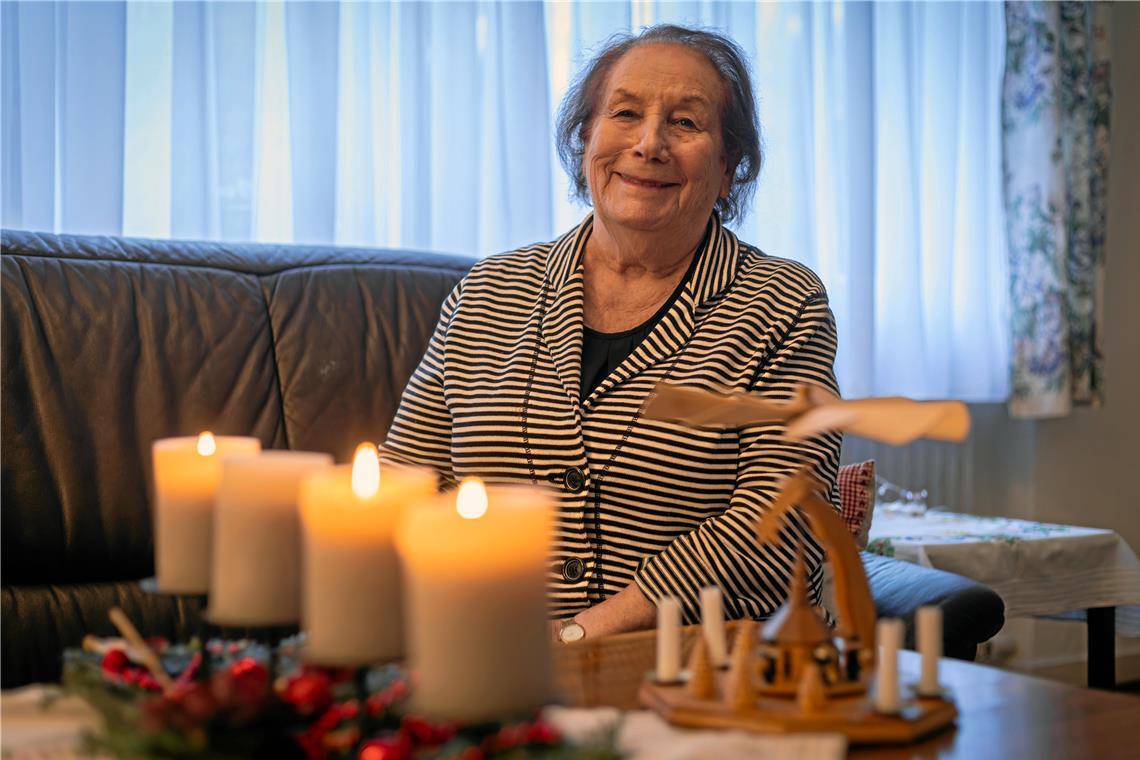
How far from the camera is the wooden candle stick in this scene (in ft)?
2.32

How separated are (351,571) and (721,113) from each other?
117 centimetres

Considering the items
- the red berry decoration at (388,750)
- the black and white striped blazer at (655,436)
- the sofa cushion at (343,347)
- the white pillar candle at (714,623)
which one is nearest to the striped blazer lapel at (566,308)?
the black and white striped blazer at (655,436)

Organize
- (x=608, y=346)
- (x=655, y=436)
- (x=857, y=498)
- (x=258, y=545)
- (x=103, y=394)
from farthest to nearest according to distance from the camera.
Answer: (x=857, y=498)
(x=103, y=394)
(x=608, y=346)
(x=655, y=436)
(x=258, y=545)

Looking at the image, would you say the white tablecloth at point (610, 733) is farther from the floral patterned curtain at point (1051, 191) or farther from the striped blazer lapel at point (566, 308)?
the floral patterned curtain at point (1051, 191)

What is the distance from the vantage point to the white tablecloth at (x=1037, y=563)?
7.20 feet

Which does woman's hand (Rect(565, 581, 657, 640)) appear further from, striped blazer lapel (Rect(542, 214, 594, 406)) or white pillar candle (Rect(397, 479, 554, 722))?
white pillar candle (Rect(397, 479, 554, 722))

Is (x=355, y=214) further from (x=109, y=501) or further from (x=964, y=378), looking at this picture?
(x=964, y=378)

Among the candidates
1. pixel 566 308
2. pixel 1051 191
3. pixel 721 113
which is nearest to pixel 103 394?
pixel 566 308

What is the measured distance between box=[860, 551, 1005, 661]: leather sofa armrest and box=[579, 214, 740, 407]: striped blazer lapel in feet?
1.10

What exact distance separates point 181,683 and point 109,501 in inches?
41.3

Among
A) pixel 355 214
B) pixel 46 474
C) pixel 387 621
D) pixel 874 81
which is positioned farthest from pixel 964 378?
pixel 387 621

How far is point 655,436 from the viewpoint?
53.7 inches

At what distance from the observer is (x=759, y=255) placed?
1.53 meters

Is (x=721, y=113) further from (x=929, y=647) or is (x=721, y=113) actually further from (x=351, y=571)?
(x=351, y=571)
